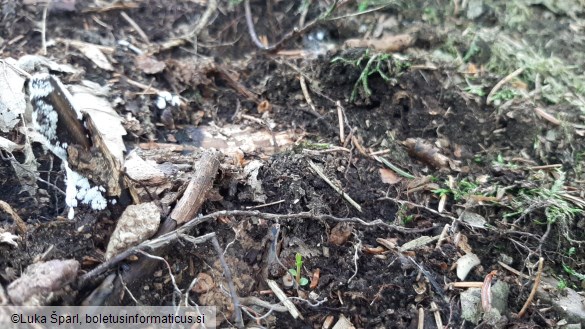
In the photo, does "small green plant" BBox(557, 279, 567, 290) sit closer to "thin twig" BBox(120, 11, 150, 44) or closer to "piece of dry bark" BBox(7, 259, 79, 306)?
"piece of dry bark" BBox(7, 259, 79, 306)

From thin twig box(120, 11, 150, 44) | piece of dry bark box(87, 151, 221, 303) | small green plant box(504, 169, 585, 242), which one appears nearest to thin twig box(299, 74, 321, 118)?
piece of dry bark box(87, 151, 221, 303)

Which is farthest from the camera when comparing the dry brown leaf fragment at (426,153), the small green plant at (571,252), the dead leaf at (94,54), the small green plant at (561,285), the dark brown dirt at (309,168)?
the dead leaf at (94,54)

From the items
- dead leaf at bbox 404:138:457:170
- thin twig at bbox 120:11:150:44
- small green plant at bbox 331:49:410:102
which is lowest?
dead leaf at bbox 404:138:457:170

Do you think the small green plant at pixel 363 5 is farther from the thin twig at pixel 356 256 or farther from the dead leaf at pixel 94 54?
the thin twig at pixel 356 256

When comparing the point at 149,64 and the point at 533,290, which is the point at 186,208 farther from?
the point at 533,290

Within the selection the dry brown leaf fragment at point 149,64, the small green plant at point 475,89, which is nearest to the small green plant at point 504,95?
the small green plant at point 475,89

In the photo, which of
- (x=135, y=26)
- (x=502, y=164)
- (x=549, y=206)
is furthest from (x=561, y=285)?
(x=135, y=26)

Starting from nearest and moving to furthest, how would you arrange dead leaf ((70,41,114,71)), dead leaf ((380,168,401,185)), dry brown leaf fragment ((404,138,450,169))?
dead leaf ((380,168,401,185)) → dry brown leaf fragment ((404,138,450,169)) → dead leaf ((70,41,114,71))

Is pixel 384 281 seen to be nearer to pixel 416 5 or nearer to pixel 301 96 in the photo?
pixel 301 96
